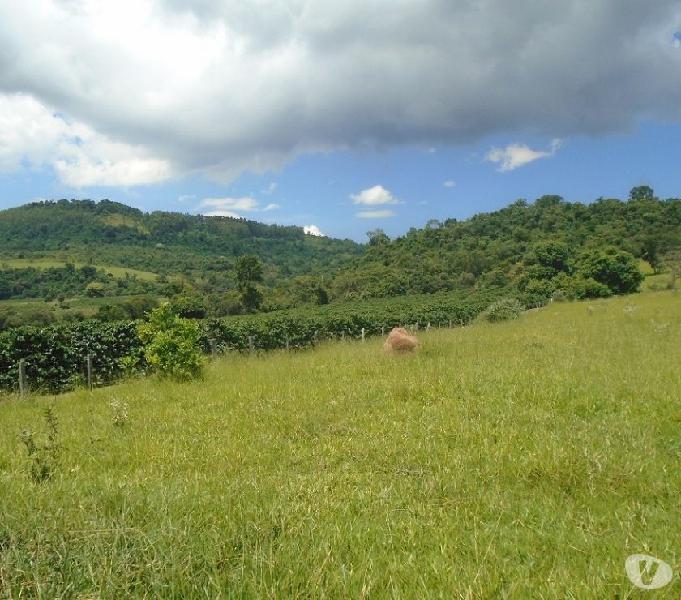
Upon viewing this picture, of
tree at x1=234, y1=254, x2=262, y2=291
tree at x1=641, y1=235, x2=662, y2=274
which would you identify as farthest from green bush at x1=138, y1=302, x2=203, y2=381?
tree at x1=641, y1=235, x2=662, y2=274

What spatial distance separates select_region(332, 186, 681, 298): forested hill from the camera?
287 ft

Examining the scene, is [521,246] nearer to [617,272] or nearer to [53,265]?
[617,272]

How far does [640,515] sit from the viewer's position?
13.2 feet

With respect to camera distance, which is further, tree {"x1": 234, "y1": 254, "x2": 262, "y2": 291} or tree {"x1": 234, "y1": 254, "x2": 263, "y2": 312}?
tree {"x1": 234, "y1": 254, "x2": 263, "y2": 312}

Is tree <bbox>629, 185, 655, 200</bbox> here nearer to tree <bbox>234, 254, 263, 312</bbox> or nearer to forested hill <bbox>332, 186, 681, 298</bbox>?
forested hill <bbox>332, 186, 681, 298</bbox>

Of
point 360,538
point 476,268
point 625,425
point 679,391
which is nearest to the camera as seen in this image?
point 360,538

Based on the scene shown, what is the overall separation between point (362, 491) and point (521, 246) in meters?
119

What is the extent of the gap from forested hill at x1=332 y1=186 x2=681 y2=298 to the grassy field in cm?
7344

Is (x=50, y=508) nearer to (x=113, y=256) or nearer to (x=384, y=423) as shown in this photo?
(x=384, y=423)

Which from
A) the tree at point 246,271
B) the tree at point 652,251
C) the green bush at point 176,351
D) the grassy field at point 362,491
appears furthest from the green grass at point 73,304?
the tree at point 652,251

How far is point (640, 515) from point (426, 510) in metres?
1.81

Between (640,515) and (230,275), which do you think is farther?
(230,275)

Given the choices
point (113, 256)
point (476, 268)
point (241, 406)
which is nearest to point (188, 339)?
point (241, 406)

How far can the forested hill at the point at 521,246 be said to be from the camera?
287ft
